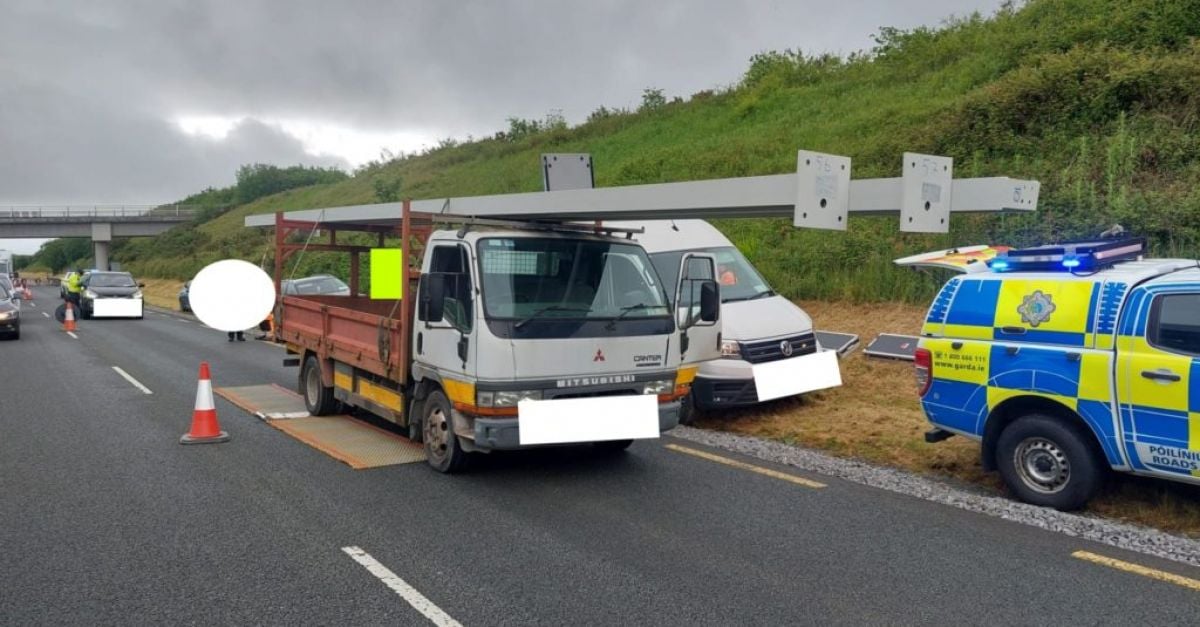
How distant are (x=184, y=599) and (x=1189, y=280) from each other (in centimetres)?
640

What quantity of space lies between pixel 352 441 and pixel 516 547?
361 centimetres

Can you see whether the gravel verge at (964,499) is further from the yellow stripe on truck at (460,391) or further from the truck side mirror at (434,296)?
the truck side mirror at (434,296)

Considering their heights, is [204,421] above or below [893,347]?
below

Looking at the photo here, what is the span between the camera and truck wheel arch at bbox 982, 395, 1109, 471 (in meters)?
6.05

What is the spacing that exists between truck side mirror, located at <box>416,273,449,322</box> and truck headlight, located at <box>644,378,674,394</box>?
174 cm

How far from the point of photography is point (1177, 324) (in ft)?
18.6

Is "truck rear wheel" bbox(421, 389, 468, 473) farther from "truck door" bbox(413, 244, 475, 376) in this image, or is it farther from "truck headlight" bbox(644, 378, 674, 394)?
"truck headlight" bbox(644, 378, 674, 394)

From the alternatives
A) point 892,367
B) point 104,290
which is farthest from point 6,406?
point 104,290

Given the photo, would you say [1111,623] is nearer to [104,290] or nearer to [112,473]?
[112,473]

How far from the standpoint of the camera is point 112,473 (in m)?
7.24

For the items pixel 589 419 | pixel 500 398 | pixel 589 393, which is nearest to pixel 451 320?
pixel 500 398

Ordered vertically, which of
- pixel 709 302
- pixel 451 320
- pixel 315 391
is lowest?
pixel 315 391

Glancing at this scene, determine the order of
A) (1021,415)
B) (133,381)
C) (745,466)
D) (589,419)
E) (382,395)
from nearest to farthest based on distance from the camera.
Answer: (1021,415)
(589,419)
(745,466)
(382,395)
(133,381)

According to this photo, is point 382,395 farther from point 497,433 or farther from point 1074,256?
point 1074,256
